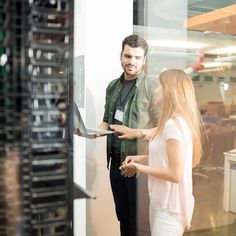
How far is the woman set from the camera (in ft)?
3.74

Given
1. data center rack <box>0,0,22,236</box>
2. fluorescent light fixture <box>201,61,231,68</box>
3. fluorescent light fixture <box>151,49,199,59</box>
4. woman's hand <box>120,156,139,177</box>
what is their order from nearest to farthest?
data center rack <box>0,0,22,236</box> → woman's hand <box>120,156,139,177</box> → fluorescent light fixture <box>151,49,199,59</box> → fluorescent light fixture <box>201,61,231,68</box>

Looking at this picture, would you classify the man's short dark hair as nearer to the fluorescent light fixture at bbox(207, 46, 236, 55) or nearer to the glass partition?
the glass partition

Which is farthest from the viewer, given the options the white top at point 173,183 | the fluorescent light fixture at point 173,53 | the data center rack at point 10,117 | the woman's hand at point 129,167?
the fluorescent light fixture at point 173,53

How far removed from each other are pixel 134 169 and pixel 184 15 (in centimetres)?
84

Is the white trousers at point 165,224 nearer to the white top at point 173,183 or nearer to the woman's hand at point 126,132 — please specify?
the white top at point 173,183

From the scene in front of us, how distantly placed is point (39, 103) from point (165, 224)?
1.08 metres

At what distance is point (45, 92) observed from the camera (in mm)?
184

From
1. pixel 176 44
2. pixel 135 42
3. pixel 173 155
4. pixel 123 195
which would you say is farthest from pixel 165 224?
pixel 176 44

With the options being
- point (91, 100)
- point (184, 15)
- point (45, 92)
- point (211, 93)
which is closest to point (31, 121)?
point (45, 92)

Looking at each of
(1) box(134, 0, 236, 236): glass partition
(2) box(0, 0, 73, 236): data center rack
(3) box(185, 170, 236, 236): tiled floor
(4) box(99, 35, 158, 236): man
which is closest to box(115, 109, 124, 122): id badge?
(4) box(99, 35, 158, 236): man

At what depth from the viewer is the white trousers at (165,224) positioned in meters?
1.15

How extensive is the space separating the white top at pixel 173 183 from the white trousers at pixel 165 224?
0.02 meters

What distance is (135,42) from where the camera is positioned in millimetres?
1446

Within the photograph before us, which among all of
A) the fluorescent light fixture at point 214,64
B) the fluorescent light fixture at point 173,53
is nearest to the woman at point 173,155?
the fluorescent light fixture at point 173,53
